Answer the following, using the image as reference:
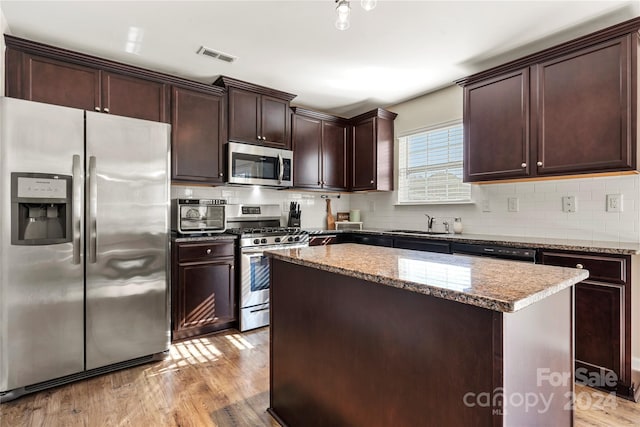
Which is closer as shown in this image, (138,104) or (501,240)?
(501,240)

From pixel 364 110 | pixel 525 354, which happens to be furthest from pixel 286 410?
pixel 364 110

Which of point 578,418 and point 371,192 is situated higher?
Result: point 371,192

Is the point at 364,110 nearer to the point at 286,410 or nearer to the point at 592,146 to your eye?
the point at 592,146

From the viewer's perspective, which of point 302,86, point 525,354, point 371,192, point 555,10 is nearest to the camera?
point 525,354

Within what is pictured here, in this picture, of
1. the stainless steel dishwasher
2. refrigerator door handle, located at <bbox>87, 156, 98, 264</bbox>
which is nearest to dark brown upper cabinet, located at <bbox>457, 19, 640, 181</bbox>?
the stainless steel dishwasher

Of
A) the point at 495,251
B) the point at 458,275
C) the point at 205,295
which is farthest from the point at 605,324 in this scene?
the point at 205,295

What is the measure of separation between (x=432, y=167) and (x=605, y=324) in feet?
7.09

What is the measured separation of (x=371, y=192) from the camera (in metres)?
4.46

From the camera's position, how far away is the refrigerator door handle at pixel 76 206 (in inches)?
86.4

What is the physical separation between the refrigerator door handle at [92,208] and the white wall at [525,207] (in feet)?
10.2

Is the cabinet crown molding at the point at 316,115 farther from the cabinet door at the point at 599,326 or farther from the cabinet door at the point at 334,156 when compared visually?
the cabinet door at the point at 599,326

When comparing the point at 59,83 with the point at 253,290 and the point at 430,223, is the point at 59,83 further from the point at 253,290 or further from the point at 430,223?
the point at 430,223

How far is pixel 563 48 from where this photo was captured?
2428mm

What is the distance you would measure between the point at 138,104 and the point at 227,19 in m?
1.16
